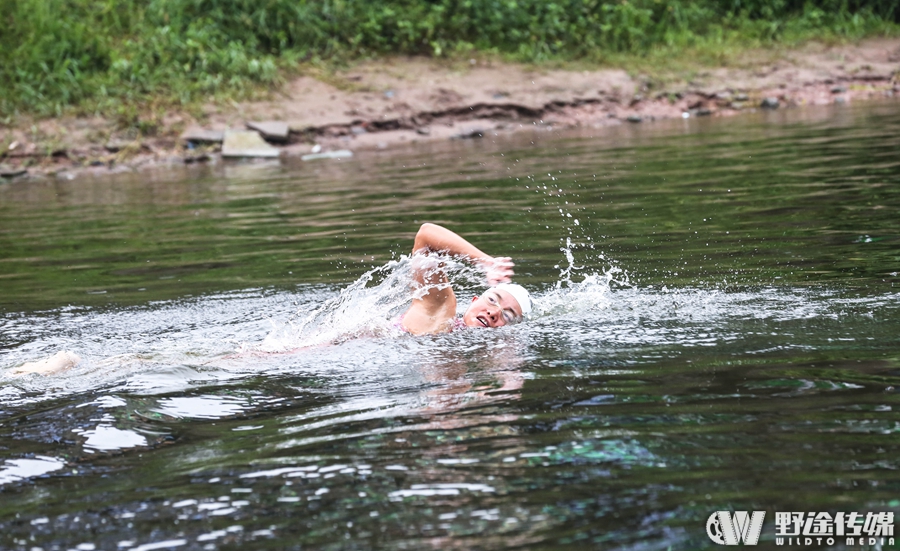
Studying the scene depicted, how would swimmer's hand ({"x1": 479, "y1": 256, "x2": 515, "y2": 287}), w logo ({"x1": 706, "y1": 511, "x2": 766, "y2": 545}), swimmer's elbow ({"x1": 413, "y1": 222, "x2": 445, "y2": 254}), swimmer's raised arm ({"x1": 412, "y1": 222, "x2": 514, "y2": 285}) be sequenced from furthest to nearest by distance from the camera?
swimmer's elbow ({"x1": 413, "y1": 222, "x2": 445, "y2": 254})
swimmer's raised arm ({"x1": 412, "y1": 222, "x2": 514, "y2": 285})
swimmer's hand ({"x1": 479, "y1": 256, "x2": 515, "y2": 287})
w logo ({"x1": 706, "y1": 511, "x2": 766, "y2": 545})

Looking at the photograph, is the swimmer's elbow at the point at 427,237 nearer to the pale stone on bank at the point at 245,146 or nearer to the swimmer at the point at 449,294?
the swimmer at the point at 449,294

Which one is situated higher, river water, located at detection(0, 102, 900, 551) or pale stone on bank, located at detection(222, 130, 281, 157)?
pale stone on bank, located at detection(222, 130, 281, 157)

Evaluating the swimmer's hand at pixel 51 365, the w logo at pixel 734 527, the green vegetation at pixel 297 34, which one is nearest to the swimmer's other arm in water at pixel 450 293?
the swimmer's hand at pixel 51 365

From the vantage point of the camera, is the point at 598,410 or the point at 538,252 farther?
the point at 538,252

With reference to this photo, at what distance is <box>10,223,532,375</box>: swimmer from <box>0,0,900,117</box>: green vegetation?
12.5m

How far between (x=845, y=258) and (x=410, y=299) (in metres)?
2.90

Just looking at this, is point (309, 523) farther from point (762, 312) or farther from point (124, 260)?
point (124, 260)

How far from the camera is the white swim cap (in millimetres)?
6133

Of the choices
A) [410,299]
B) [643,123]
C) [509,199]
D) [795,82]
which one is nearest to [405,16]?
[643,123]

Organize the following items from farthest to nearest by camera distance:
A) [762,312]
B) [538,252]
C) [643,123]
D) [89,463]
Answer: [643,123]
[538,252]
[762,312]
[89,463]

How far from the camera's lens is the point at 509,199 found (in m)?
11.2

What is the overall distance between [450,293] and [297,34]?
1475 centimetres

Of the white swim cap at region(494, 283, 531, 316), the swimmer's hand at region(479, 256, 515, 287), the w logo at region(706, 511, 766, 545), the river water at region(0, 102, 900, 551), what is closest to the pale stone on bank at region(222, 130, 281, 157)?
the river water at region(0, 102, 900, 551)

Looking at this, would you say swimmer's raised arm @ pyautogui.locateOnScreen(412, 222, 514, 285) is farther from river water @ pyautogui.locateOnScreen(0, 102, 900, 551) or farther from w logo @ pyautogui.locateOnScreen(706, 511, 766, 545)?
w logo @ pyautogui.locateOnScreen(706, 511, 766, 545)
